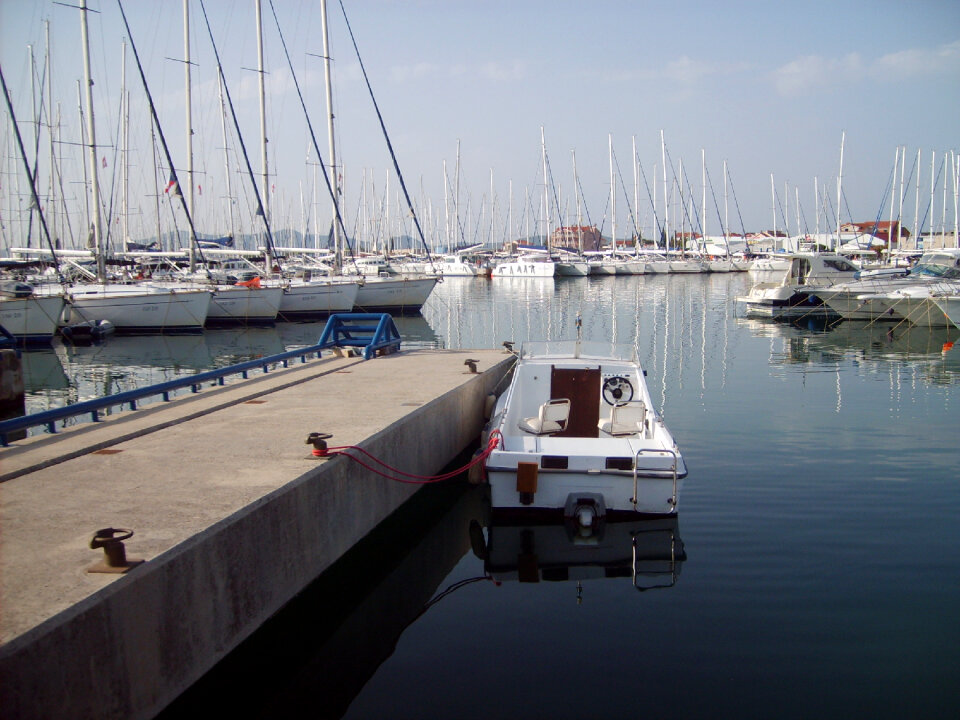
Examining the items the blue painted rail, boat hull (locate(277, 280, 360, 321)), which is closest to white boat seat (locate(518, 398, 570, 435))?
the blue painted rail

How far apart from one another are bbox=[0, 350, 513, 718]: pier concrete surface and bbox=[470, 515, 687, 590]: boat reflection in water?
1.48m

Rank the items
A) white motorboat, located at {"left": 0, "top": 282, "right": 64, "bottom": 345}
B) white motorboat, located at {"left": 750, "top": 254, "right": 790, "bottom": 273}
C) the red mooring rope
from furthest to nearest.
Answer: white motorboat, located at {"left": 750, "top": 254, "right": 790, "bottom": 273}, white motorboat, located at {"left": 0, "top": 282, "right": 64, "bottom": 345}, the red mooring rope

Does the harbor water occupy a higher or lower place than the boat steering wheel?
lower

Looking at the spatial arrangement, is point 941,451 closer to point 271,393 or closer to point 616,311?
point 271,393

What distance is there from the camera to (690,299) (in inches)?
2375

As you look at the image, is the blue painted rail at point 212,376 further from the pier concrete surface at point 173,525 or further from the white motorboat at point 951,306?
the white motorboat at point 951,306

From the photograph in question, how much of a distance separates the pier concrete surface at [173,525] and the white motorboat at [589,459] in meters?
1.36

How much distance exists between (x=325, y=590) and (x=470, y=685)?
239cm

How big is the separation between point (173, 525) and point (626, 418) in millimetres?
8070

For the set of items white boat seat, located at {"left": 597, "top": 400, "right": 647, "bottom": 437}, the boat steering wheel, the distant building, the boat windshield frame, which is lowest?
white boat seat, located at {"left": 597, "top": 400, "right": 647, "bottom": 437}

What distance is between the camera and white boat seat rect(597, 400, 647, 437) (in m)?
12.6

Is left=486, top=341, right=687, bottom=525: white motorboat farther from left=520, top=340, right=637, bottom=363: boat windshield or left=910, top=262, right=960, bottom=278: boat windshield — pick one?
left=910, top=262, right=960, bottom=278: boat windshield

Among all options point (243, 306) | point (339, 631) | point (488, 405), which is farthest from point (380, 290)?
point (339, 631)

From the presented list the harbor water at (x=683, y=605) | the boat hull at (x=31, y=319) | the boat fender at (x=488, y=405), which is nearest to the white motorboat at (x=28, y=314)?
the boat hull at (x=31, y=319)
